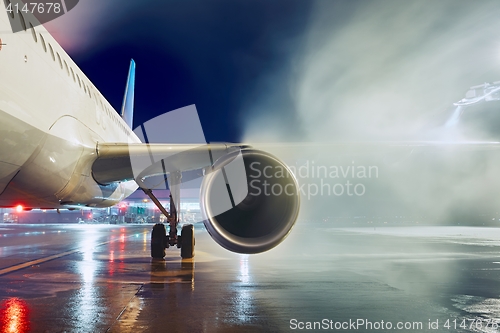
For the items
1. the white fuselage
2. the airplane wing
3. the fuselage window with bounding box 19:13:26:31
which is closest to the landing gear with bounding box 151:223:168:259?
the white fuselage

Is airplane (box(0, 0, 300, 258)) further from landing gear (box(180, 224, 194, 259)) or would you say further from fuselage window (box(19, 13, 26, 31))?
landing gear (box(180, 224, 194, 259))

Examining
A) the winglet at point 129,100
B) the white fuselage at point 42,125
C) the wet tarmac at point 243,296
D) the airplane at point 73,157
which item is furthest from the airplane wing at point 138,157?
the winglet at point 129,100

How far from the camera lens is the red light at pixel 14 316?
3.61 m

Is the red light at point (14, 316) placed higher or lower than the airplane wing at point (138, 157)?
lower

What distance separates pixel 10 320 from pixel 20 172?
180 centimetres

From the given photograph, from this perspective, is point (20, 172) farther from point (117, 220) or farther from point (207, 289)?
point (117, 220)

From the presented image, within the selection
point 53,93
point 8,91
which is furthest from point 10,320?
point 53,93

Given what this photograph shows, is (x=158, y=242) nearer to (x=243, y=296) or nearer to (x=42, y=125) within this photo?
(x=243, y=296)

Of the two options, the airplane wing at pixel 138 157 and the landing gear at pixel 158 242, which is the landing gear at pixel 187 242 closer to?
the landing gear at pixel 158 242

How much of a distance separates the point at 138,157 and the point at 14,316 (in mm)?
3017

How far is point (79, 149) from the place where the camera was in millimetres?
5832

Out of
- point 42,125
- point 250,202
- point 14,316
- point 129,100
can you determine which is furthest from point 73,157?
point 129,100

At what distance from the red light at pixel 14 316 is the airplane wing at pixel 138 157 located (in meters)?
2.29

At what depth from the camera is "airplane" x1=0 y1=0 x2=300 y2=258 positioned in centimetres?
455
